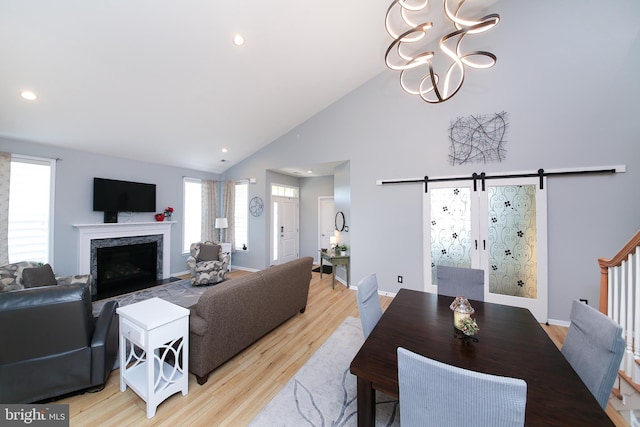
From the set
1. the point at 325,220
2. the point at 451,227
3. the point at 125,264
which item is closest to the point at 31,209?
the point at 125,264

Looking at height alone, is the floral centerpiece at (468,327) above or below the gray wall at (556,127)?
below

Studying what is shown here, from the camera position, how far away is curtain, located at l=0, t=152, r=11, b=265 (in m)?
3.20

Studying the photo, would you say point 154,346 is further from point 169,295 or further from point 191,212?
point 191,212

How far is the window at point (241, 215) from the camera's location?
235 inches

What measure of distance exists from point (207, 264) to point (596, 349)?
16.7 feet

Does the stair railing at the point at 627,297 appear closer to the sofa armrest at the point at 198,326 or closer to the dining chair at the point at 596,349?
the dining chair at the point at 596,349

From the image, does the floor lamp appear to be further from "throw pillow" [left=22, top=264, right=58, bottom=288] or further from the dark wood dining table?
the dark wood dining table

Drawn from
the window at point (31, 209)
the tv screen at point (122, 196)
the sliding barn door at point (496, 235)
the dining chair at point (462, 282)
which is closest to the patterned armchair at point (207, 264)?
the tv screen at point (122, 196)

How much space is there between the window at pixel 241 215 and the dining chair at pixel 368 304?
15.2 feet

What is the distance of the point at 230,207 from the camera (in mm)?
6078

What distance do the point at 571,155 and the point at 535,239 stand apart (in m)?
1.19

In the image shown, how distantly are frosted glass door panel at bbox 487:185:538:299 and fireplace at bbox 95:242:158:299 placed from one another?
6.12 m

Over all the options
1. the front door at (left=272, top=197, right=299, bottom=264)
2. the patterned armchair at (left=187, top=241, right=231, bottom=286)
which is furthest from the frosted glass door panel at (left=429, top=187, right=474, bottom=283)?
the patterned armchair at (left=187, top=241, right=231, bottom=286)

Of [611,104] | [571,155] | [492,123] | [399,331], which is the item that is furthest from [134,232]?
[611,104]
